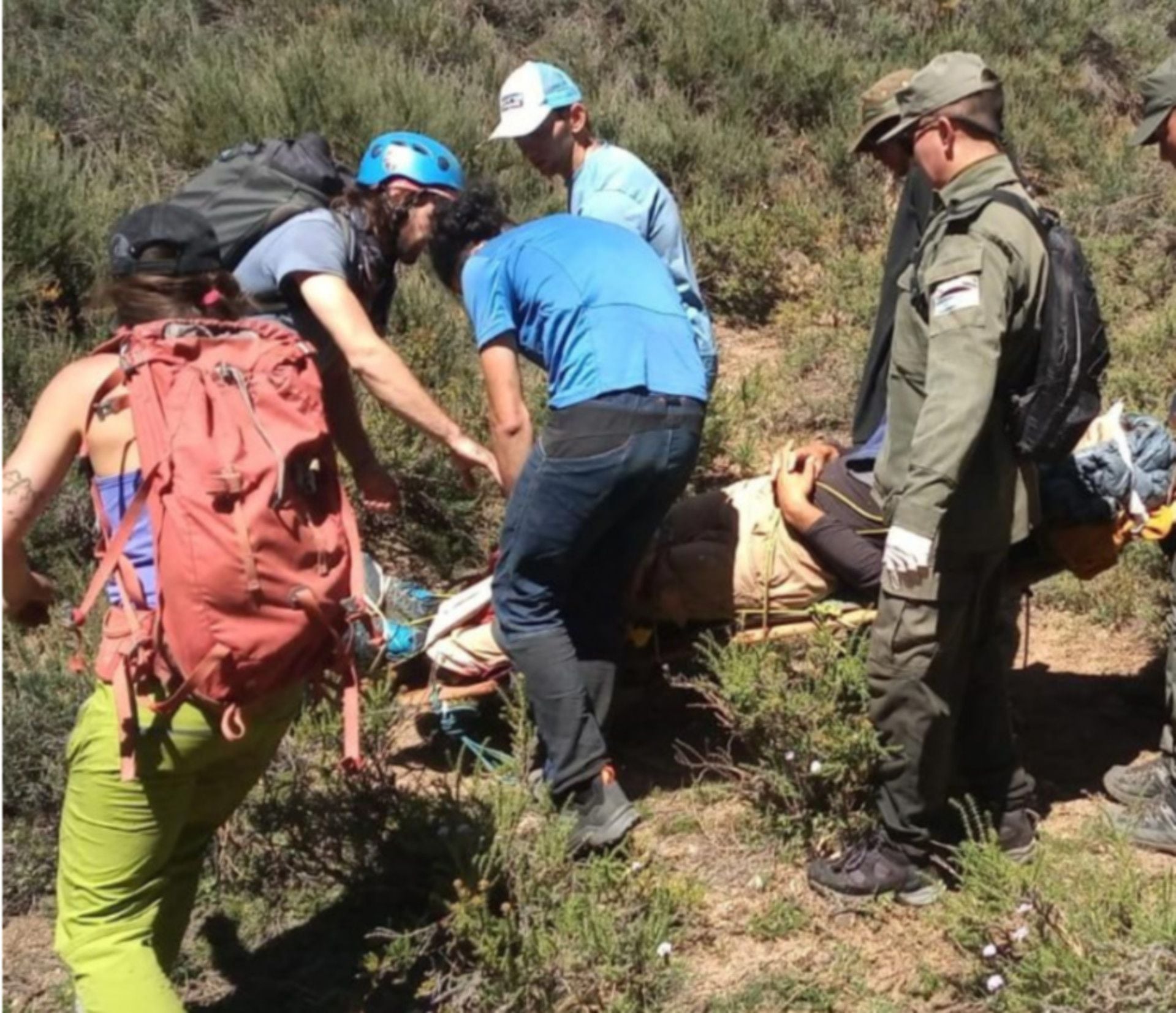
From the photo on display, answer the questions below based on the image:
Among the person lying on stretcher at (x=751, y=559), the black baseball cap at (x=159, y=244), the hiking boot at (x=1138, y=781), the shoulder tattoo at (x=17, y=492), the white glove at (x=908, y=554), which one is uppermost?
the black baseball cap at (x=159, y=244)

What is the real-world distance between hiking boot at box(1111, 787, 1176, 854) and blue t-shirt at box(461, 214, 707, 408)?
1598mm

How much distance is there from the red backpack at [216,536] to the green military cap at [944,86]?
63.9 inches

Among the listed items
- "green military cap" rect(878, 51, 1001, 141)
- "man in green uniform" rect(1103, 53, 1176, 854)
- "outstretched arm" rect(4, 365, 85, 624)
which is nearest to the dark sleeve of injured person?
"man in green uniform" rect(1103, 53, 1176, 854)

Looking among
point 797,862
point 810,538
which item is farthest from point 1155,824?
point 810,538

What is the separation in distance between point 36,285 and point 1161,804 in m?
4.86

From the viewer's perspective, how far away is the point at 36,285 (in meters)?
6.90

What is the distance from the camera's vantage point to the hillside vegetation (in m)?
3.71

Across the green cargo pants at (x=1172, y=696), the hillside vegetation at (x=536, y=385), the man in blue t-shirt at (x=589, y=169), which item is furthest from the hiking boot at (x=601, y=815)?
the green cargo pants at (x=1172, y=696)

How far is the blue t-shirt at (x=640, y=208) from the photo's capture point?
4.77 meters

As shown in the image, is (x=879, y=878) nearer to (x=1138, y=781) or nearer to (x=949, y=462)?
(x=1138, y=781)

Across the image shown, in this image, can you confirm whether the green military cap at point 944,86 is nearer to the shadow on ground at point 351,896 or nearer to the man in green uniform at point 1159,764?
the man in green uniform at point 1159,764

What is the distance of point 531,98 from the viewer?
187 inches

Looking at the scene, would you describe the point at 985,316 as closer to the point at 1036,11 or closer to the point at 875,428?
the point at 875,428

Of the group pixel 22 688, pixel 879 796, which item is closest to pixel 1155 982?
pixel 879 796
